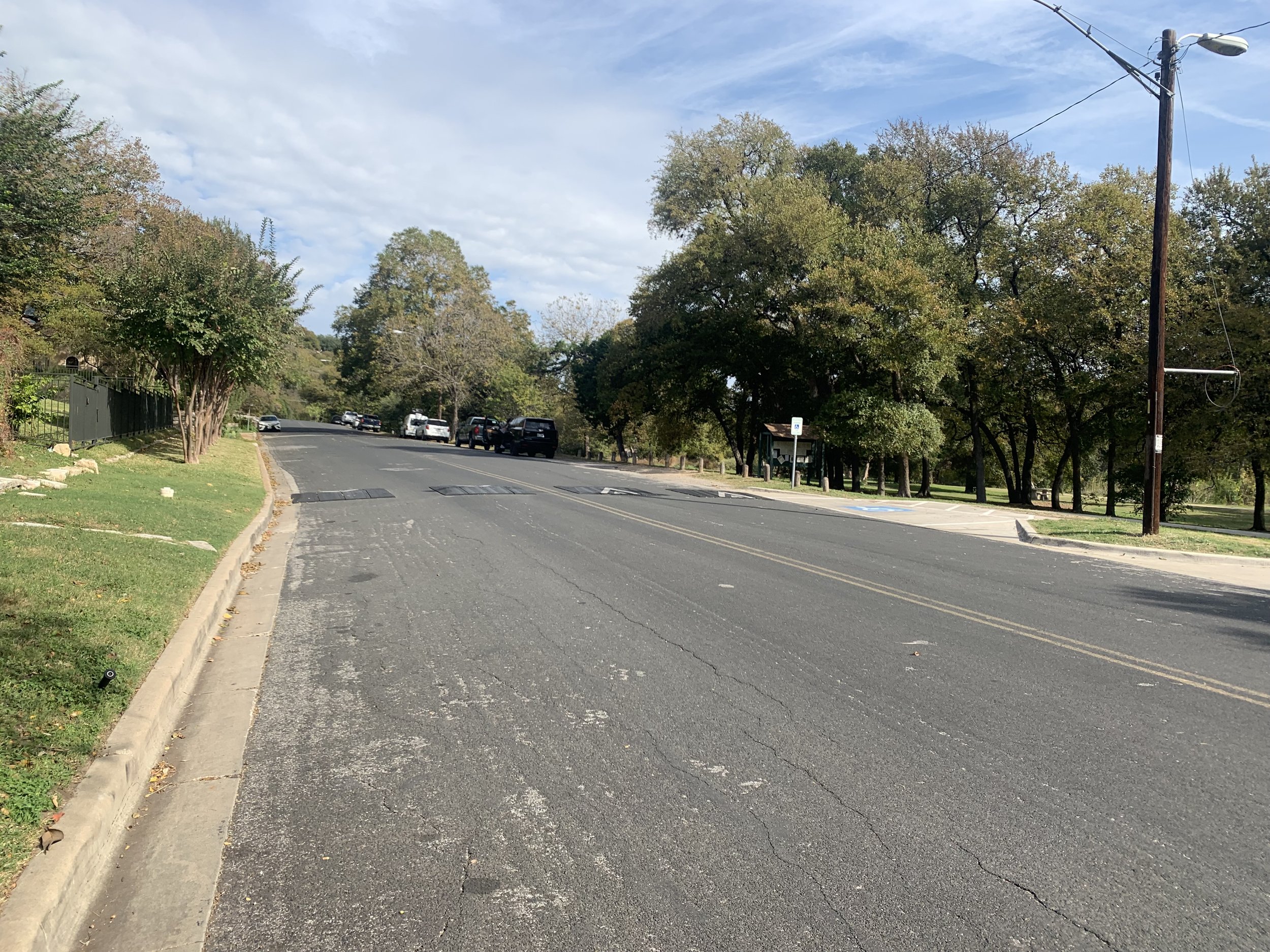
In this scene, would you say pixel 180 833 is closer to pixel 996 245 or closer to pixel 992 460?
pixel 996 245

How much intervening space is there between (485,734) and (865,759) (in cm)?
218

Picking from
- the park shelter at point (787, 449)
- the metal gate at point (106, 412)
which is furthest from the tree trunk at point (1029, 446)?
the metal gate at point (106, 412)

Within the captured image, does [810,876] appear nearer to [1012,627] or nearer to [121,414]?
[1012,627]

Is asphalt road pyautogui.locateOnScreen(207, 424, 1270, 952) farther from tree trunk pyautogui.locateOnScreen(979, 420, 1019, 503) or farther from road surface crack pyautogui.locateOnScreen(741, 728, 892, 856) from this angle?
tree trunk pyautogui.locateOnScreen(979, 420, 1019, 503)

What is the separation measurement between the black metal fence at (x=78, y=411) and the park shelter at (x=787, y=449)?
A: 80.2ft

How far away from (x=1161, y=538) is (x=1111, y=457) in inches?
831

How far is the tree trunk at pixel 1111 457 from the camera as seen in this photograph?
3319 cm

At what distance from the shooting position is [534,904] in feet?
10.6

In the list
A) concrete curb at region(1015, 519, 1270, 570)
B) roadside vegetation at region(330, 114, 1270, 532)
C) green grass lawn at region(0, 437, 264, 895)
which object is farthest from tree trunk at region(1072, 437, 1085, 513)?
green grass lawn at region(0, 437, 264, 895)

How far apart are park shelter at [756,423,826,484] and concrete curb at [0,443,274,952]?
32787 millimetres

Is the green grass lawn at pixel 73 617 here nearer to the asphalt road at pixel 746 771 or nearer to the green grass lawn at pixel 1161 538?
the asphalt road at pixel 746 771

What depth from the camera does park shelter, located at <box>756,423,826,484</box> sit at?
1485 inches

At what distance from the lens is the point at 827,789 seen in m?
4.27

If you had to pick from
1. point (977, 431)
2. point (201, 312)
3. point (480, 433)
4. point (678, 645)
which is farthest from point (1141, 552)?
point (480, 433)
